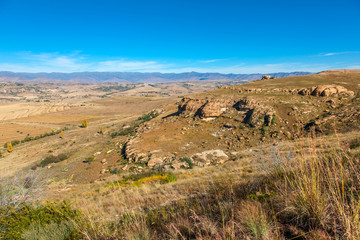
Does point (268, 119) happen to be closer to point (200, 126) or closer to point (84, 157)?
point (200, 126)

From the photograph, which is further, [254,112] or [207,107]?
[207,107]

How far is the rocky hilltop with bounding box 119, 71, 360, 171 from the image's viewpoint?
1317cm

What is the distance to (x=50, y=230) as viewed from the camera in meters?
3.18

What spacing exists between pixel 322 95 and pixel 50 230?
23.0 m

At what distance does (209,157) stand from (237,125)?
18.3 ft

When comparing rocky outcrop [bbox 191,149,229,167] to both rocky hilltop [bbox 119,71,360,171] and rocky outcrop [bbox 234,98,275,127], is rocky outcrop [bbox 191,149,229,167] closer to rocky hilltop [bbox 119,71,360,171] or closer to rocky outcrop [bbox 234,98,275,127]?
rocky hilltop [bbox 119,71,360,171]

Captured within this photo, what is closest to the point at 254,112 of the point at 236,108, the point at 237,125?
the point at 237,125

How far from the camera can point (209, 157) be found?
12.7 meters

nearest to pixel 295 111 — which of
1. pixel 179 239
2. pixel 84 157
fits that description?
pixel 179 239

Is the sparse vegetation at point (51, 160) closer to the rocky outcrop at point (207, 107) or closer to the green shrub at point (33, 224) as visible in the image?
the rocky outcrop at point (207, 107)

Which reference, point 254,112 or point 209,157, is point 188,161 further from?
point 254,112

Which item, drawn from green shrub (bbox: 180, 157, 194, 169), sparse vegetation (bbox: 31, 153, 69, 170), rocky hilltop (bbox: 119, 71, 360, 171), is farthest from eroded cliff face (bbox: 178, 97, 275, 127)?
sparse vegetation (bbox: 31, 153, 69, 170)

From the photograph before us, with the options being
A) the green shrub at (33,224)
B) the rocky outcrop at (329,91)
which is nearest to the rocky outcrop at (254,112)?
the rocky outcrop at (329,91)

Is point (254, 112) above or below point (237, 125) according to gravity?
above
